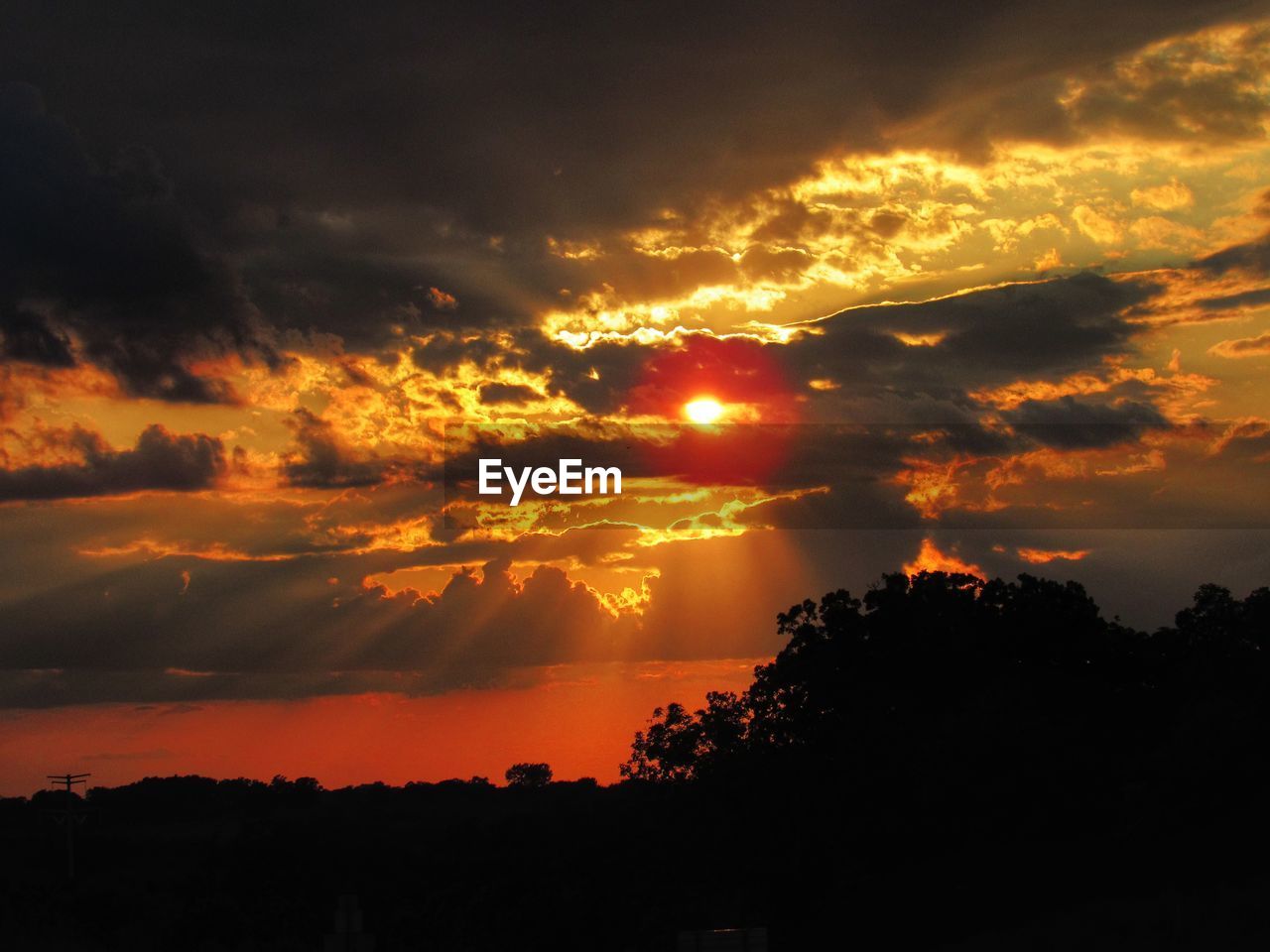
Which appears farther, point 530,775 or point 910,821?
point 530,775

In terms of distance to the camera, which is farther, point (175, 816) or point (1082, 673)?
point (175, 816)

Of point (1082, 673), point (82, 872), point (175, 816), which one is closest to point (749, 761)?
point (1082, 673)

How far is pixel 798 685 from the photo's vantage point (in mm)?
49375

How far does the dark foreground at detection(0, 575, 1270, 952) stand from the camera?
40.3 m

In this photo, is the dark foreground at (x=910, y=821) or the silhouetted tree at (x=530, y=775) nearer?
the dark foreground at (x=910, y=821)

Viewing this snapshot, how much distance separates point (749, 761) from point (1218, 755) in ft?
50.5

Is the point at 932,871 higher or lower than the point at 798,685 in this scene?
lower

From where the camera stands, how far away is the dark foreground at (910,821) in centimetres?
4031

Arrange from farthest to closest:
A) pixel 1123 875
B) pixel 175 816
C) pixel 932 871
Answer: pixel 175 816
pixel 932 871
pixel 1123 875

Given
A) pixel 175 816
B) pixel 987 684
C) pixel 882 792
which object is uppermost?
pixel 987 684

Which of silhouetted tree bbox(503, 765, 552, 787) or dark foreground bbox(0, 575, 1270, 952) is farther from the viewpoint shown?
silhouetted tree bbox(503, 765, 552, 787)

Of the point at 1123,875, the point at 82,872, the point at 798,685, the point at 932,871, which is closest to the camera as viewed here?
the point at 1123,875

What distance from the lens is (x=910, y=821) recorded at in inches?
1674

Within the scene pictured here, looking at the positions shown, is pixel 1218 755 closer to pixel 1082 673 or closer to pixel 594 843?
pixel 1082 673
